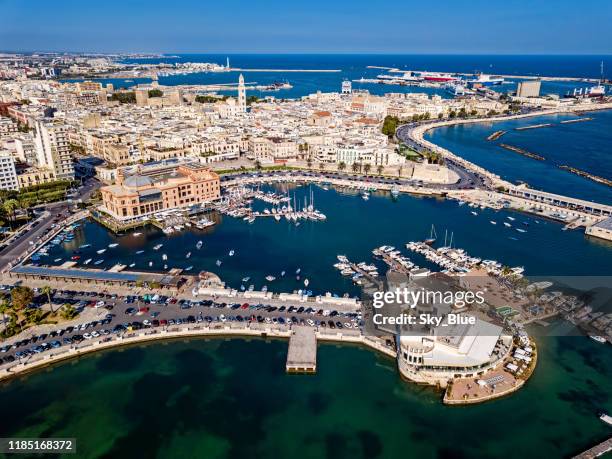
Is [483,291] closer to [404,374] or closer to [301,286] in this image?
[404,374]

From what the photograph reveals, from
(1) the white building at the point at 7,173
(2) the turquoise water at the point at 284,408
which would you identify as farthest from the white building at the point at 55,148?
(2) the turquoise water at the point at 284,408

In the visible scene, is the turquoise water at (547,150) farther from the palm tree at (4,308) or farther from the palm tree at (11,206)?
the palm tree at (11,206)

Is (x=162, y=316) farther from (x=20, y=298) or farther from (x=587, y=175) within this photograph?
(x=587, y=175)

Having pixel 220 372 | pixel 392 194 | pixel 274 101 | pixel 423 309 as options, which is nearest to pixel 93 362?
pixel 220 372

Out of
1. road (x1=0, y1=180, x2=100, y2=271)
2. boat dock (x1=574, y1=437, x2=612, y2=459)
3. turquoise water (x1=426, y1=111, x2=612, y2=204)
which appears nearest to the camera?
boat dock (x1=574, y1=437, x2=612, y2=459)

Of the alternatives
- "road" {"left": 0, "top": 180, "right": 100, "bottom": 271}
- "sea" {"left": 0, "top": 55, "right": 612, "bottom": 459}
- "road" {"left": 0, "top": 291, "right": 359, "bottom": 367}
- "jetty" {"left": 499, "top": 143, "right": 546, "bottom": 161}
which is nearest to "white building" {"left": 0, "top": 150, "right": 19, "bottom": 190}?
"road" {"left": 0, "top": 180, "right": 100, "bottom": 271}

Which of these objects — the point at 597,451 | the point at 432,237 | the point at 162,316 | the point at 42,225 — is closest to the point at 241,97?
the point at 42,225

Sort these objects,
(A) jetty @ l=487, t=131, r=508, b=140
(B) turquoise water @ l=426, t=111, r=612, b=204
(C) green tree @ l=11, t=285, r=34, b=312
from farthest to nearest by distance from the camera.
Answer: (A) jetty @ l=487, t=131, r=508, b=140 < (B) turquoise water @ l=426, t=111, r=612, b=204 < (C) green tree @ l=11, t=285, r=34, b=312

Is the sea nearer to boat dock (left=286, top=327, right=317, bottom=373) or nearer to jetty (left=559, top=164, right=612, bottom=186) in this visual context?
boat dock (left=286, top=327, right=317, bottom=373)
